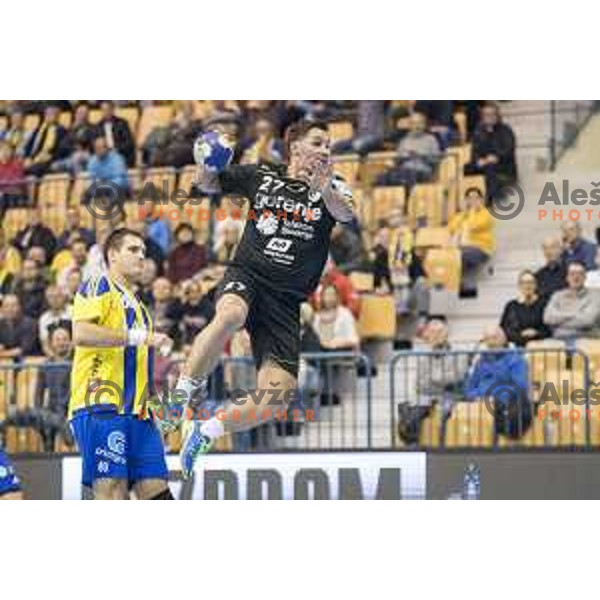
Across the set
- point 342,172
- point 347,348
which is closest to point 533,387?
point 347,348

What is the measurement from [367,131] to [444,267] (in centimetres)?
136

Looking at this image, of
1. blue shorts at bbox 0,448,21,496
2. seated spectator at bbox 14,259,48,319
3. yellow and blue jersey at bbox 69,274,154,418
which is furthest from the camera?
seated spectator at bbox 14,259,48,319

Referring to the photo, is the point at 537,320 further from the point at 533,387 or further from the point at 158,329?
the point at 158,329

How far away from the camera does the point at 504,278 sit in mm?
14500

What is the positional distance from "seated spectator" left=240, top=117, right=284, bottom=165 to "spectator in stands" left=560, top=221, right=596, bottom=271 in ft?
6.87

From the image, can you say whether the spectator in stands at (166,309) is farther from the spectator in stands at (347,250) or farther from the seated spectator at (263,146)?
the spectator in stands at (347,250)

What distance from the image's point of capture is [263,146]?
14789 millimetres

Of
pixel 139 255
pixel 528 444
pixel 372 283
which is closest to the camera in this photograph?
pixel 139 255

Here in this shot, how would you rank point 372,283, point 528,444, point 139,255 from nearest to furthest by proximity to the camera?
point 139,255 < point 528,444 < point 372,283

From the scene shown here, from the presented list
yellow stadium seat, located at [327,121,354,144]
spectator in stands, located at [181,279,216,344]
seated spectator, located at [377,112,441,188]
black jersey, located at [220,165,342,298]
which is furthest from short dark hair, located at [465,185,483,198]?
black jersey, located at [220,165,342,298]

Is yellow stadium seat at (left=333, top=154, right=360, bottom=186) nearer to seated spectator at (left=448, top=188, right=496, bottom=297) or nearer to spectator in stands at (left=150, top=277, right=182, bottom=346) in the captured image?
seated spectator at (left=448, top=188, right=496, bottom=297)

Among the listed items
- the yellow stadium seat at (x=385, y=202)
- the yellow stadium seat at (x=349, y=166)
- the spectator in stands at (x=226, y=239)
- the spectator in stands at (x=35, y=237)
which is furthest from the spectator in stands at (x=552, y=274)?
the spectator in stands at (x=35, y=237)

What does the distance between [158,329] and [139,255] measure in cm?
322

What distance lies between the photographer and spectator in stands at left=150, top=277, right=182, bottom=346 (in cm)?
1405
